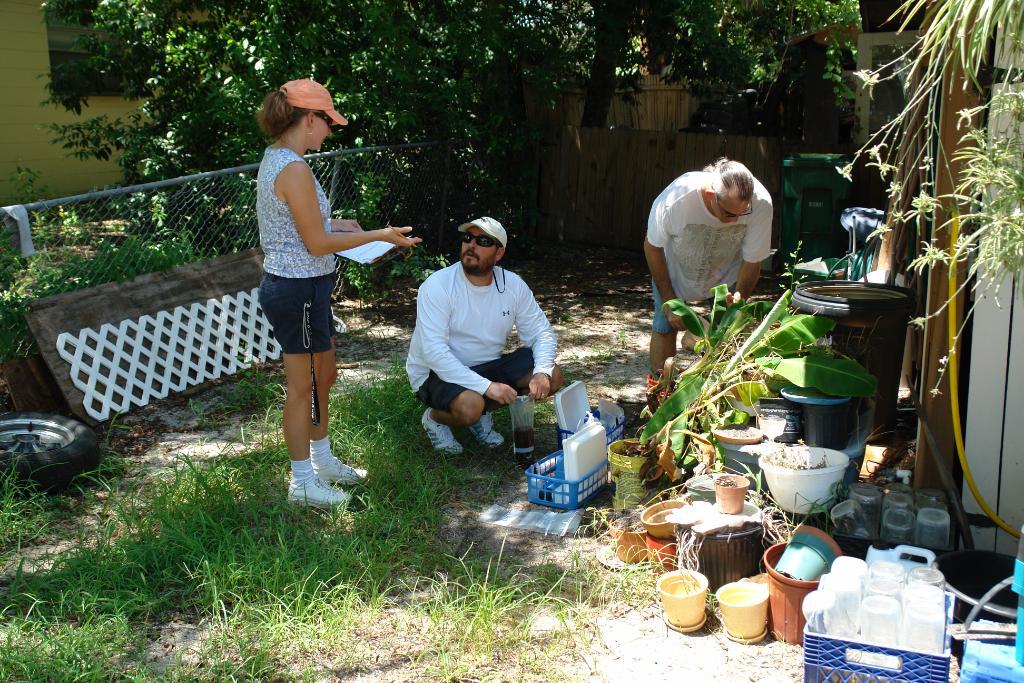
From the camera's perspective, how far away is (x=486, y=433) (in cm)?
520

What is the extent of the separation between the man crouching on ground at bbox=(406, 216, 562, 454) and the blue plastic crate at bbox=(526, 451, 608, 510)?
1.27 feet

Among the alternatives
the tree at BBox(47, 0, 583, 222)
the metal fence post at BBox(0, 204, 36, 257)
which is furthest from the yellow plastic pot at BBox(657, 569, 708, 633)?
the tree at BBox(47, 0, 583, 222)

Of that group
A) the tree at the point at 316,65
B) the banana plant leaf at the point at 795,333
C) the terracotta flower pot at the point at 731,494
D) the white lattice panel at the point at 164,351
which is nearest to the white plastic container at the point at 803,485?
the terracotta flower pot at the point at 731,494

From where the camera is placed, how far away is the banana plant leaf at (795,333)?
4168 millimetres

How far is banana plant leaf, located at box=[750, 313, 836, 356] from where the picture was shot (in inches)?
164

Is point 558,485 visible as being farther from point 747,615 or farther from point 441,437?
point 747,615

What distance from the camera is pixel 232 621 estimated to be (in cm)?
341

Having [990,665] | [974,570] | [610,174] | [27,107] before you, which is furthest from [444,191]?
[990,665]

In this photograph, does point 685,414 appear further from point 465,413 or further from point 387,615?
point 387,615

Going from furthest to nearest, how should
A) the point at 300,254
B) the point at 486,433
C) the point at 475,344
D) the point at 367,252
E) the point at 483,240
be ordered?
the point at 486,433 → the point at 475,344 → the point at 483,240 → the point at 367,252 → the point at 300,254

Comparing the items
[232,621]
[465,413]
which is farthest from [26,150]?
[232,621]

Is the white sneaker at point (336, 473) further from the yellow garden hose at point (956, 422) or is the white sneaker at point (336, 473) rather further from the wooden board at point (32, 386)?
the yellow garden hose at point (956, 422)

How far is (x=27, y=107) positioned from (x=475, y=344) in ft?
33.3

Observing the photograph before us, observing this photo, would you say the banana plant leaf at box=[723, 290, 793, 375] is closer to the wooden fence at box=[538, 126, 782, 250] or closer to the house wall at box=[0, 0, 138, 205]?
the wooden fence at box=[538, 126, 782, 250]
